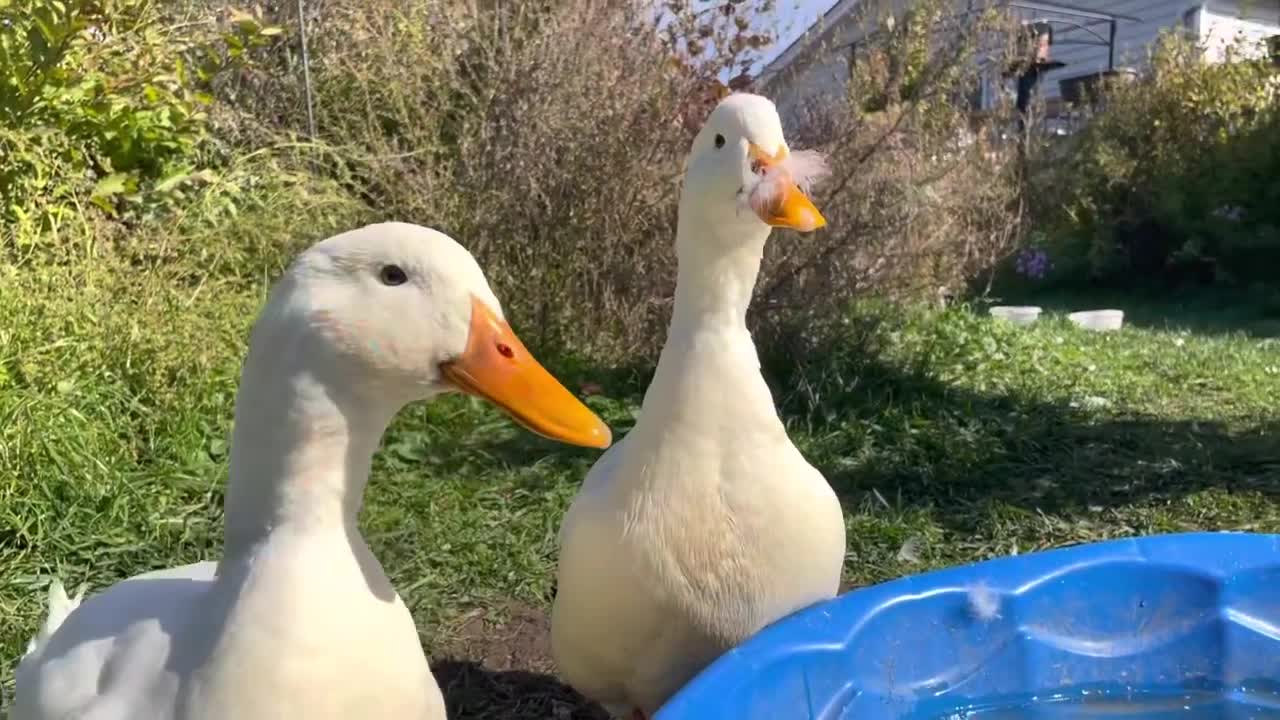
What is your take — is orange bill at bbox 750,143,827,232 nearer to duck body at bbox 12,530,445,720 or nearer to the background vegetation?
duck body at bbox 12,530,445,720

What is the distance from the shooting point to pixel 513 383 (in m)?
1.28

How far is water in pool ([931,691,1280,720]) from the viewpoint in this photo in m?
1.91

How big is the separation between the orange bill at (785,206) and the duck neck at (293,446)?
0.85 metres

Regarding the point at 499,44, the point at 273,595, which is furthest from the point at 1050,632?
the point at 499,44

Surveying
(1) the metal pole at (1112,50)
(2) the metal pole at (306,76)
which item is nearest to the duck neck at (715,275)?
(2) the metal pole at (306,76)

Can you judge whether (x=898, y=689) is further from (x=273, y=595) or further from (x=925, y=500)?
(x=925, y=500)

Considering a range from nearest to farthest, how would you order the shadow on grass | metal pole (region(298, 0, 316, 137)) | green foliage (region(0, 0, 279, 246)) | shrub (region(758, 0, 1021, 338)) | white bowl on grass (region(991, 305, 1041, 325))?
1. the shadow on grass
2. green foliage (region(0, 0, 279, 246))
3. shrub (region(758, 0, 1021, 338))
4. metal pole (region(298, 0, 316, 137))
5. white bowl on grass (region(991, 305, 1041, 325))

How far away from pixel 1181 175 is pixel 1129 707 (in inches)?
349

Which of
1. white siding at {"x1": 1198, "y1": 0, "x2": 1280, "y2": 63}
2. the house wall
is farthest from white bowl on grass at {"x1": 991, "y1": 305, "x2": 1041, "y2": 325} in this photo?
white siding at {"x1": 1198, "y1": 0, "x2": 1280, "y2": 63}

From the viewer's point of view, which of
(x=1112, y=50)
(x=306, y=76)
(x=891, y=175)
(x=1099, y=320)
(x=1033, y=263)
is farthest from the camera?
(x=1112, y=50)

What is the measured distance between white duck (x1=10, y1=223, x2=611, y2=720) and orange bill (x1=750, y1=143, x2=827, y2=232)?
706 mm

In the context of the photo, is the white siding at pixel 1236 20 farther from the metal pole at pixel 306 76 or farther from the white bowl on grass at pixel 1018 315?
the metal pole at pixel 306 76

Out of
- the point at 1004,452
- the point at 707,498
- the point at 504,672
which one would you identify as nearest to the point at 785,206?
the point at 707,498

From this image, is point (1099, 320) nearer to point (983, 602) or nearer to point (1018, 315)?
point (1018, 315)
